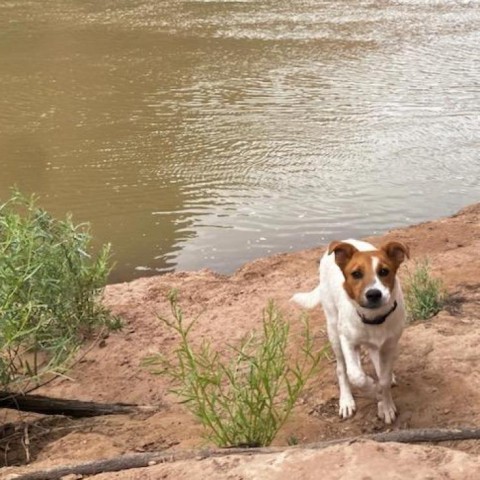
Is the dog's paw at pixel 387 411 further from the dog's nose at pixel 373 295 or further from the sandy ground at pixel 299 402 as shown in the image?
the dog's nose at pixel 373 295

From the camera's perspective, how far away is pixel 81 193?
10.1 m

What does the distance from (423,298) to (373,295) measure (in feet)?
5.64

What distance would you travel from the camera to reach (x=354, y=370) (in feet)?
14.3

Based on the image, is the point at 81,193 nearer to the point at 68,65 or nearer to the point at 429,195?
the point at 429,195

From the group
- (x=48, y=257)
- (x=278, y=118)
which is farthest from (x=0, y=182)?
(x=48, y=257)

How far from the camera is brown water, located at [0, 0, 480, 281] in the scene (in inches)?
369

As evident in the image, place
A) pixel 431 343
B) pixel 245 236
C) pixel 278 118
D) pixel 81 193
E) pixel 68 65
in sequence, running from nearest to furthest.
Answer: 1. pixel 431 343
2. pixel 245 236
3. pixel 81 193
4. pixel 278 118
5. pixel 68 65

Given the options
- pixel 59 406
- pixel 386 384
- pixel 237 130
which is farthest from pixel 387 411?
pixel 237 130

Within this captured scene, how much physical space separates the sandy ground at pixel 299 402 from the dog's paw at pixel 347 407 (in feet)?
0.18

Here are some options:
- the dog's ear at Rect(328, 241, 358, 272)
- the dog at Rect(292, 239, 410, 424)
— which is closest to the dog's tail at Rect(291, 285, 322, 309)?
the dog at Rect(292, 239, 410, 424)

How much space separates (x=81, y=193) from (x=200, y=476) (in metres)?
7.42

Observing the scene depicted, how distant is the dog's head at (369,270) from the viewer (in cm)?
414

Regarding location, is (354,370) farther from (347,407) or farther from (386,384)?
(347,407)

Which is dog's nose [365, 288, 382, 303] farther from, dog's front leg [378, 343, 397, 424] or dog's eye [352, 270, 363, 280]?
dog's front leg [378, 343, 397, 424]
